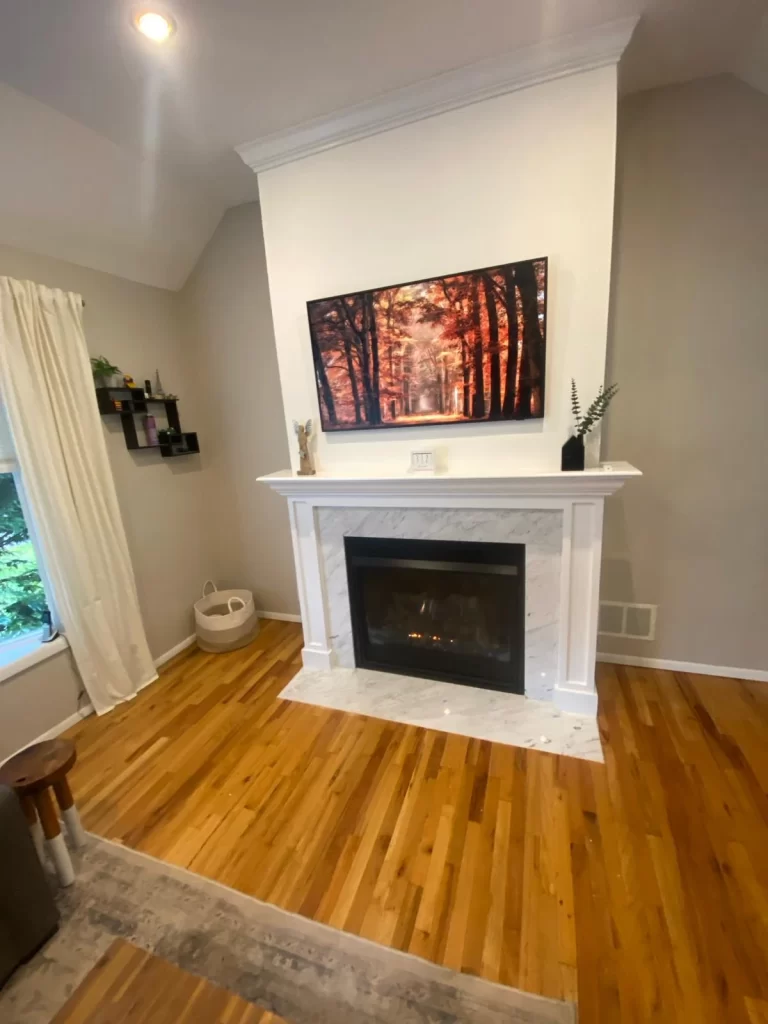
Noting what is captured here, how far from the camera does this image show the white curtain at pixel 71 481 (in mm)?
1950

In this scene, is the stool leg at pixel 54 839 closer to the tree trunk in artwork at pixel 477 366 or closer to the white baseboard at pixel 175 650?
the white baseboard at pixel 175 650

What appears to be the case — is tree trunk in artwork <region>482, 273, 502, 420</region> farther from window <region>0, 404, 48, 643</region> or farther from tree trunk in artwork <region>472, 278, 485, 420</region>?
window <region>0, 404, 48, 643</region>

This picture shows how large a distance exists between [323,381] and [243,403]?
0.94 metres

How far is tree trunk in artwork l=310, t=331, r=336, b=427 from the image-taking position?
6.98ft

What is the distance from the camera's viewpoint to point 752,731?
1911 mm

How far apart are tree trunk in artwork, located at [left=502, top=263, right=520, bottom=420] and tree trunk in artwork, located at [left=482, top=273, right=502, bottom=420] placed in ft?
0.10

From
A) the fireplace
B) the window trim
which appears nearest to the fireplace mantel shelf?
the fireplace

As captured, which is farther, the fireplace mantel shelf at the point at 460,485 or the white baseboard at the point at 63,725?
the white baseboard at the point at 63,725

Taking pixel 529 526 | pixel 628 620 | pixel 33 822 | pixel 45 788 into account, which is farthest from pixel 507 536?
pixel 33 822

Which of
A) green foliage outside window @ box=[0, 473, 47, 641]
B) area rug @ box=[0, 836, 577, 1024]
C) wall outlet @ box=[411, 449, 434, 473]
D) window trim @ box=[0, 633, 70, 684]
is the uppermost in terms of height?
wall outlet @ box=[411, 449, 434, 473]

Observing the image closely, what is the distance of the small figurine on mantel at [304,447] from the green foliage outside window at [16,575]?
136 centimetres

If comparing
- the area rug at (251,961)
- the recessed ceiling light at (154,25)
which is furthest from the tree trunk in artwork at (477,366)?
the area rug at (251,961)

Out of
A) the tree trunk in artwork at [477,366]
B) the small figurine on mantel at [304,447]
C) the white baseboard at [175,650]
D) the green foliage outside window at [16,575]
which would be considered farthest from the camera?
the white baseboard at [175,650]

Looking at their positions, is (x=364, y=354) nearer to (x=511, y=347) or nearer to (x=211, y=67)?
(x=511, y=347)
